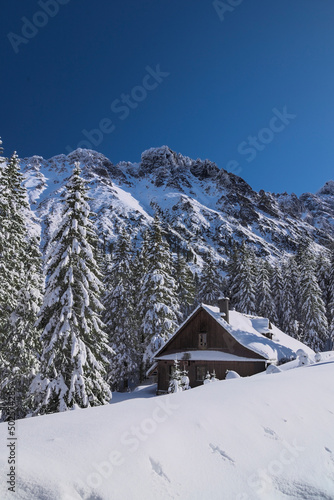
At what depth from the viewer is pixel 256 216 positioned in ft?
645

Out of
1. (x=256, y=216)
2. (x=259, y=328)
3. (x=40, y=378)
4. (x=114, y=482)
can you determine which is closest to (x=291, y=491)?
(x=114, y=482)

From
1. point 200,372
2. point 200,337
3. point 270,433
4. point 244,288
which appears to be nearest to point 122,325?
point 200,337

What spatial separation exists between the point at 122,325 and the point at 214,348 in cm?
1009

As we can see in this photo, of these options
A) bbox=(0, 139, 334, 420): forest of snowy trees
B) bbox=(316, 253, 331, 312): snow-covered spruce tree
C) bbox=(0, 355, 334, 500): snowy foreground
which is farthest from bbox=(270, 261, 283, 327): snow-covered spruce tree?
bbox=(0, 355, 334, 500): snowy foreground

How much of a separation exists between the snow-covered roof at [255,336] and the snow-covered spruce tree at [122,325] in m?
9.11

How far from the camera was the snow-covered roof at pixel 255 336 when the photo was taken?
2662 cm

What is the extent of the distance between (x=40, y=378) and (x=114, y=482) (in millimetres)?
12555

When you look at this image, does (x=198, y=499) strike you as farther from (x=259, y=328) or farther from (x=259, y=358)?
(x=259, y=328)

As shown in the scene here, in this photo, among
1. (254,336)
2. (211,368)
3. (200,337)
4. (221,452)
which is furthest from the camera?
(200,337)

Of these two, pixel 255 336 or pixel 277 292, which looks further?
pixel 277 292

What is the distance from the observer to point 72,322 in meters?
15.7

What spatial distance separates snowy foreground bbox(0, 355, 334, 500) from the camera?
13.5 feet

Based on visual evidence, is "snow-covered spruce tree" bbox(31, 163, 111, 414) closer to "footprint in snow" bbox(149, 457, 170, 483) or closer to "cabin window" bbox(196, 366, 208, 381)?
"footprint in snow" bbox(149, 457, 170, 483)

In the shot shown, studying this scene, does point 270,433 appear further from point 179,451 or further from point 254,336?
point 254,336
